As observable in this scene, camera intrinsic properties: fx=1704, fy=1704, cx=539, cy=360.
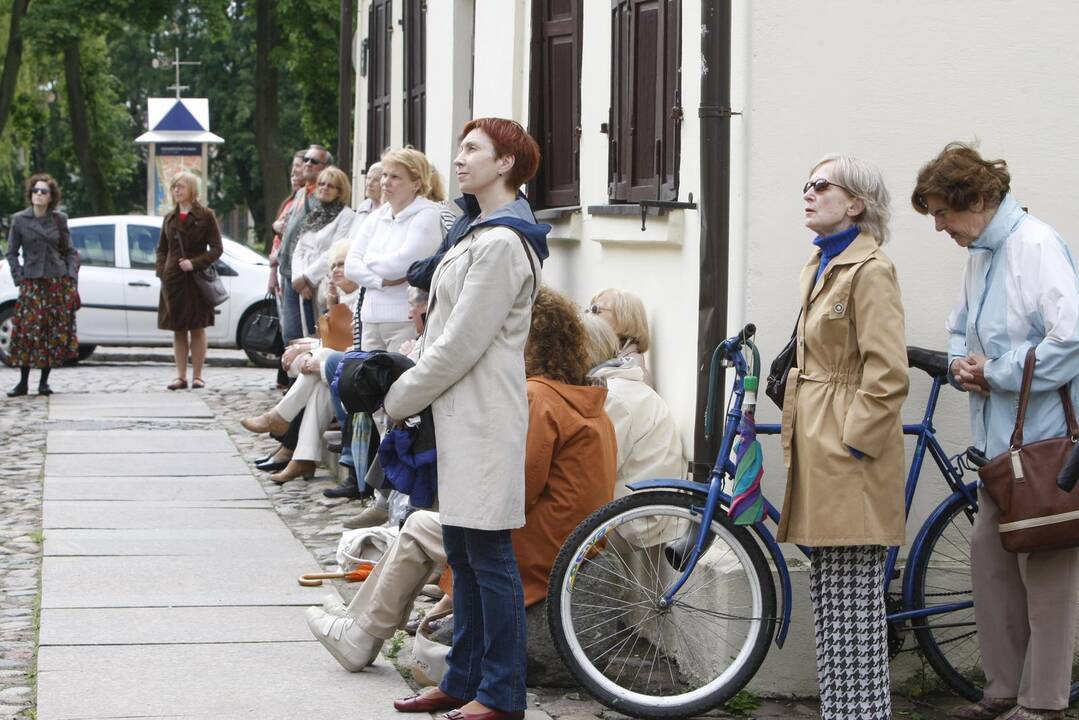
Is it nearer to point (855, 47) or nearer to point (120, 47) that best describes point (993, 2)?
point (855, 47)

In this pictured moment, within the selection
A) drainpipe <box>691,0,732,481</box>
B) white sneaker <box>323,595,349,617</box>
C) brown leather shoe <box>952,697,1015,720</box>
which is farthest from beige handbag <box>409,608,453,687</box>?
brown leather shoe <box>952,697,1015,720</box>

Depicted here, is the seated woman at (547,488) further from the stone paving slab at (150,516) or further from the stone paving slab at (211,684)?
the stone paving slab at (150,516)

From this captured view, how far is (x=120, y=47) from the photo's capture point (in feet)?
177

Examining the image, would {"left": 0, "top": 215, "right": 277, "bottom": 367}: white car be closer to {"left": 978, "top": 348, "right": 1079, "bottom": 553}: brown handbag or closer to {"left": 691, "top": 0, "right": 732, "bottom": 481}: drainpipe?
{"left": 691, "top": 0, "right": 732, "bottom": 481}: drainpipe

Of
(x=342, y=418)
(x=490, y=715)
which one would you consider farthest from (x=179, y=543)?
(x=490, y=715)

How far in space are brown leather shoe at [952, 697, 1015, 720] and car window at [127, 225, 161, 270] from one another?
45.9ft

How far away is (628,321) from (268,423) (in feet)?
13.7

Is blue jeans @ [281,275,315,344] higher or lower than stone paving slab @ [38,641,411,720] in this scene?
higher

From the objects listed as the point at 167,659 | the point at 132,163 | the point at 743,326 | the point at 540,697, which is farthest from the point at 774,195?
the point at 132,163

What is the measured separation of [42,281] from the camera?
14.6m

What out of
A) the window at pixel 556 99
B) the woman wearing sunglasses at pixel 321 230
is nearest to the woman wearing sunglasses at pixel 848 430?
the window at pixel 556 99

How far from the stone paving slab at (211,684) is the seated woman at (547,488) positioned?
0.79 feet

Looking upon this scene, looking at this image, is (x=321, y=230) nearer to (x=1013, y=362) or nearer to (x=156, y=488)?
(x=156, y=488)

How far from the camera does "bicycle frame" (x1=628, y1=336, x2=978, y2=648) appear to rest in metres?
5.25
